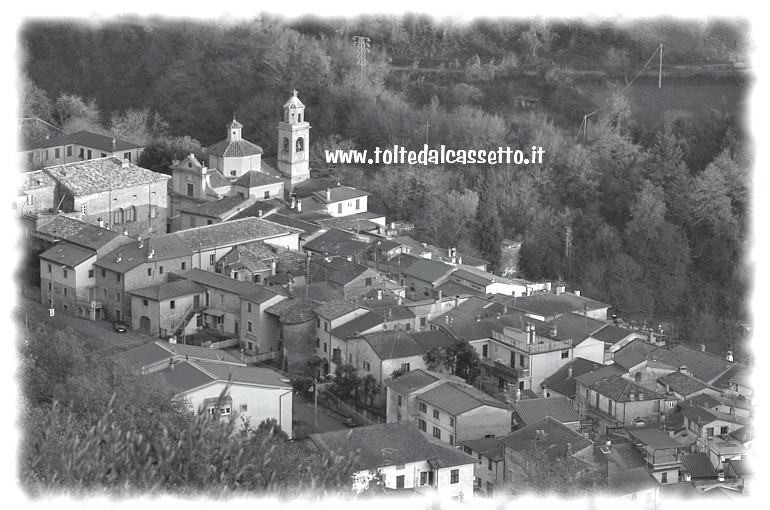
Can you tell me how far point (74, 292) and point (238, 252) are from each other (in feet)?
8.94

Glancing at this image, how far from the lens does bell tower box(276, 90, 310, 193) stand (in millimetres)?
31578

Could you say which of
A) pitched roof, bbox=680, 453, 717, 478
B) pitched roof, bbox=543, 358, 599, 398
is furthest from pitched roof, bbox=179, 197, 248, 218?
pitched roof, bbox=680, 453, 717, 478

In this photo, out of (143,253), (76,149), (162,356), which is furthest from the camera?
(76,149)

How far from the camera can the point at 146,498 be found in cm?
1212

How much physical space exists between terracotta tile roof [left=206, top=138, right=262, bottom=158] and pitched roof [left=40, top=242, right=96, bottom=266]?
5.82m

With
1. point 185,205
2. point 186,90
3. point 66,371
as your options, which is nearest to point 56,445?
point 66,371

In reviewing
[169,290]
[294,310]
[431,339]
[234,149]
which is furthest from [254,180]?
[431,339]

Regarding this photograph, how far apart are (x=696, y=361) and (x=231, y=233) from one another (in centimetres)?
803

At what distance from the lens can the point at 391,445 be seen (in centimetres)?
1897

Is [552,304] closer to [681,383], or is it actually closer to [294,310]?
[681,383]

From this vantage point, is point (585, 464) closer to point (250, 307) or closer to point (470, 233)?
point (250, 307)

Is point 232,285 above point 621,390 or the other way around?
above

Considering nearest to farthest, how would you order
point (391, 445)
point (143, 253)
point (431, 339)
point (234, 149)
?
point (391, 445), point (431, 339), point (143, 253), point (234, 149)

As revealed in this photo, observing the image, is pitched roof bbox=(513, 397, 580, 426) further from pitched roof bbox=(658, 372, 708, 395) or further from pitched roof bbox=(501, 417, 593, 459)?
pitched roof bbox=(658, 372, 708, 395)
